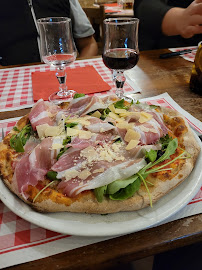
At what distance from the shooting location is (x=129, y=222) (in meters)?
0.56

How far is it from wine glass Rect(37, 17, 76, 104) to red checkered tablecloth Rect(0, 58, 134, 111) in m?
0.19

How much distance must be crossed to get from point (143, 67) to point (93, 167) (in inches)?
47.9

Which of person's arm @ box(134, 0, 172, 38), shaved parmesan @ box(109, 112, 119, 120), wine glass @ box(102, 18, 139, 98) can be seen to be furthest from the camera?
person's arm @ box(134, 0, 172, 38)

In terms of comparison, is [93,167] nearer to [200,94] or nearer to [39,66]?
[200,94]

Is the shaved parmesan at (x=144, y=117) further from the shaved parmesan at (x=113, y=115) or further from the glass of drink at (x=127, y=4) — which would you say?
the glass of drink at (x=127, y=4)

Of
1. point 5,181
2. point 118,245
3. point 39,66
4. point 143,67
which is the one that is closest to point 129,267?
point 118,245

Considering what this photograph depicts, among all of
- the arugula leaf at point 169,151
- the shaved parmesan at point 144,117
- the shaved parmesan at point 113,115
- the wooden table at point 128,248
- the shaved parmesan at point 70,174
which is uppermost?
the shaved parmesan at point 144,117

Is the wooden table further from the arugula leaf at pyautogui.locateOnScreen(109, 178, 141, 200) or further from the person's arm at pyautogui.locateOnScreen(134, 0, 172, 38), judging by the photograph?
the person's arm at pyautogui.locateOnScreen(134, 0, 172, 38)

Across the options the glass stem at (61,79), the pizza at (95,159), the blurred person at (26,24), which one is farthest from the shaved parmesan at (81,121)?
the blurred person at (26,24)

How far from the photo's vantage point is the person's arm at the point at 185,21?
70.6 inches

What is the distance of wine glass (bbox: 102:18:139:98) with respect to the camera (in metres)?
1.13

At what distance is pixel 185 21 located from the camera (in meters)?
1.88

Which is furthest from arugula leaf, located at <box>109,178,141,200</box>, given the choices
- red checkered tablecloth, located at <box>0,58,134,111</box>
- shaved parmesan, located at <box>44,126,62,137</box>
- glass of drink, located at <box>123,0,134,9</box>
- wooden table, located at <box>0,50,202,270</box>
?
glass of drink, located at <box>123,0,134,9</box>

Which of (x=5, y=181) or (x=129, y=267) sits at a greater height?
(x=5, y=181)
